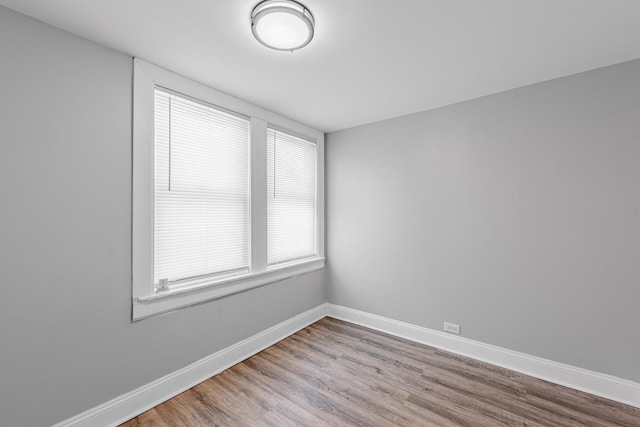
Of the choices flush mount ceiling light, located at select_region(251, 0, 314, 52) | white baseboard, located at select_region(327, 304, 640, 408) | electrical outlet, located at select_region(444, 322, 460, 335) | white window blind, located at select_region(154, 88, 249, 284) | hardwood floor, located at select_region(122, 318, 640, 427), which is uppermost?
flush mount ceiling light, located at select_region(251, 0, 314, 52)

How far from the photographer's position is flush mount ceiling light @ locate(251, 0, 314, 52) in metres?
1.46

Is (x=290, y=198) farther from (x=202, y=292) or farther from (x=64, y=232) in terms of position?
(x=64, y=232)

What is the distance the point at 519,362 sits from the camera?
95.2 inches

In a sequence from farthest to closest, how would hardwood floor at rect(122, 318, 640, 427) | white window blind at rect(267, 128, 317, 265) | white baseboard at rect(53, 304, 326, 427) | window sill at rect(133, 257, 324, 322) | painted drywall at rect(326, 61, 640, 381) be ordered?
1. white window blind at rect(267, 128, 317, 265)
2. painted drywall at rect(326, 61, 640, 381)
3. window sill at rect(133, 257, 324, 322)
4. hardwood floor at rect(122, 318, 640, 427)
5. white baseboard at rect(53, 304, 326, 427)

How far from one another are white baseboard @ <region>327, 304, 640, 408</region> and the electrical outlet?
0.05 meters

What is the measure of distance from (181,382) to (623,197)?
149 inches

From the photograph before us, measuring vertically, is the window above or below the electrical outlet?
above

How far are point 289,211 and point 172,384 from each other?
2.01 m

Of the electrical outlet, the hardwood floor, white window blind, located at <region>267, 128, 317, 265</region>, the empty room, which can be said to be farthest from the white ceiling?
the hardwood floor

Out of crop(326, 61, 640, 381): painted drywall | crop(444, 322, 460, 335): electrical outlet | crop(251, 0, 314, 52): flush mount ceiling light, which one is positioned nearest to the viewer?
crop(251, 0, 314, 52): flush mount ceiling light

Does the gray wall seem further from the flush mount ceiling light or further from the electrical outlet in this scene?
the electrical outlet

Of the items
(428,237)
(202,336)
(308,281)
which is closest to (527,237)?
(428,237)

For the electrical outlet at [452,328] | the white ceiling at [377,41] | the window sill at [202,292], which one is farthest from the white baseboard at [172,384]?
the white ceiling at [377,41]

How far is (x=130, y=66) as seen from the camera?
6.36ft
